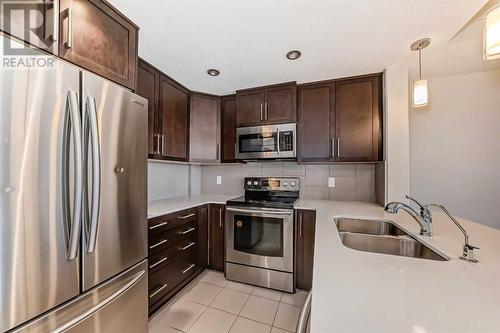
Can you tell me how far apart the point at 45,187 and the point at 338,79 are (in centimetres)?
255

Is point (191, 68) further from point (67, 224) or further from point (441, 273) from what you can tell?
point (441, 273)

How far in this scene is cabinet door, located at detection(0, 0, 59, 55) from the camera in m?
0.79

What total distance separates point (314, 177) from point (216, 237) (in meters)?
1.47

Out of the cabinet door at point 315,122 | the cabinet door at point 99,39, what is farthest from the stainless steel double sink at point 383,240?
the cabinet door at point 99,39

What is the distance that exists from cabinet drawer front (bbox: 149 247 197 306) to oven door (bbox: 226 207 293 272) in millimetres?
417

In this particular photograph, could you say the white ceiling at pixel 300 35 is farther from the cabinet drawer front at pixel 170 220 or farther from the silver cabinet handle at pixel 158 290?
the silver cabinet handle at pixel 158 290

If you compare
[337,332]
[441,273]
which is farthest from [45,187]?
[441,273]

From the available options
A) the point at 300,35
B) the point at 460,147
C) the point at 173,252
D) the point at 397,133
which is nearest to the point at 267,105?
the point at 300,35

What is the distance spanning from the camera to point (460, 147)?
7.53 feet

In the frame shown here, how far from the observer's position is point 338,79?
223 cm

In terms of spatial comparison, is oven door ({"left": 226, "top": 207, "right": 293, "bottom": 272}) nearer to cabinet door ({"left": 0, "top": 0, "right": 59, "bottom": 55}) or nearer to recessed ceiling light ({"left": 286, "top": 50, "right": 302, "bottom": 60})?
recessed ceiling light ({"left": 286, "top": 50, "right": 302, "bottom": 60})

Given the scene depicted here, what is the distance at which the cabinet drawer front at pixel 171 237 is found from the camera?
1.69 m

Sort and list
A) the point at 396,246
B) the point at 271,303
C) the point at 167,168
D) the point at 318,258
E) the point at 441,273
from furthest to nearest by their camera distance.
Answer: the point at 167,168
the point at 271,303
the point at 396,246
the point at 318,258
the point at 441,273

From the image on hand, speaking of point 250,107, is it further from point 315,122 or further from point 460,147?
point 460,147
